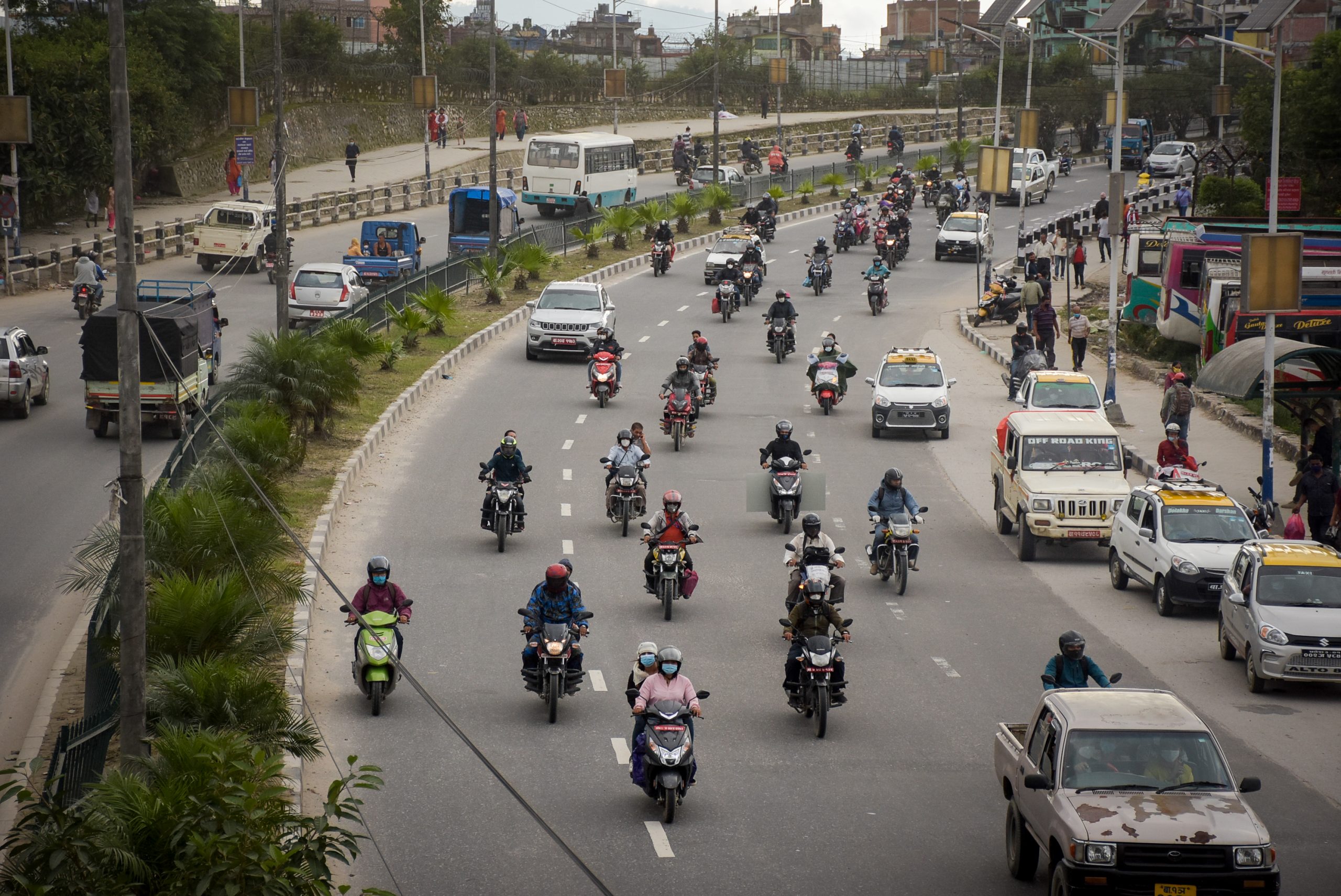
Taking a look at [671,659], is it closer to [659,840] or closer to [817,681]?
[659,840]

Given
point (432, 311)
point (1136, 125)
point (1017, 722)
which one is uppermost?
point (1136, 125)

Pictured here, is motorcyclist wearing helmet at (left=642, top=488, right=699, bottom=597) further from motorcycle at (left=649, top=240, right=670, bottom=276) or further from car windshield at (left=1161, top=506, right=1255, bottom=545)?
motorcycle at (left=649, top=240, right=670, bottom=276)

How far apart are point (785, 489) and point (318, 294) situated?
19623 millimetres

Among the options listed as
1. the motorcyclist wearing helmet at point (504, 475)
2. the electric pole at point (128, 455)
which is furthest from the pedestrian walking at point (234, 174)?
the electric pole at point (128, 455)

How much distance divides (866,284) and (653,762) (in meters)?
38.5

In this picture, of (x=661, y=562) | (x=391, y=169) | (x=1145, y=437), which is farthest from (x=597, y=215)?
(x=661, y=562)

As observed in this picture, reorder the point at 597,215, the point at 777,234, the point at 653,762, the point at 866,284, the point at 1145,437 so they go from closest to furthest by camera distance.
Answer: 1. the point at 653,762
2. the point at 1145,437
3. the point at 866,284
4. the point at 597,215
5. the point at 777,234

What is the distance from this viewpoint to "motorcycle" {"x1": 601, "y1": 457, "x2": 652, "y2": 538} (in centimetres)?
→ 2181

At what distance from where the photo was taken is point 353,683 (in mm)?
15742

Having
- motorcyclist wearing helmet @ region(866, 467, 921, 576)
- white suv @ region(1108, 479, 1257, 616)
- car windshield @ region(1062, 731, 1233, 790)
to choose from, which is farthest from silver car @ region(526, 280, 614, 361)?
car windshield @ region(1062, 731, 1233, 790)

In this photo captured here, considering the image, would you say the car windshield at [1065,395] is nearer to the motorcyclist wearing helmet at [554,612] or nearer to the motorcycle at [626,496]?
the motorcycle at [626,496]

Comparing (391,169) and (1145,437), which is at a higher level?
(391,169)

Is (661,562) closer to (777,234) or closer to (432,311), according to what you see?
(432,311)

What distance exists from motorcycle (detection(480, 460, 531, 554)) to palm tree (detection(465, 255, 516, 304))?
21718 millimetres
